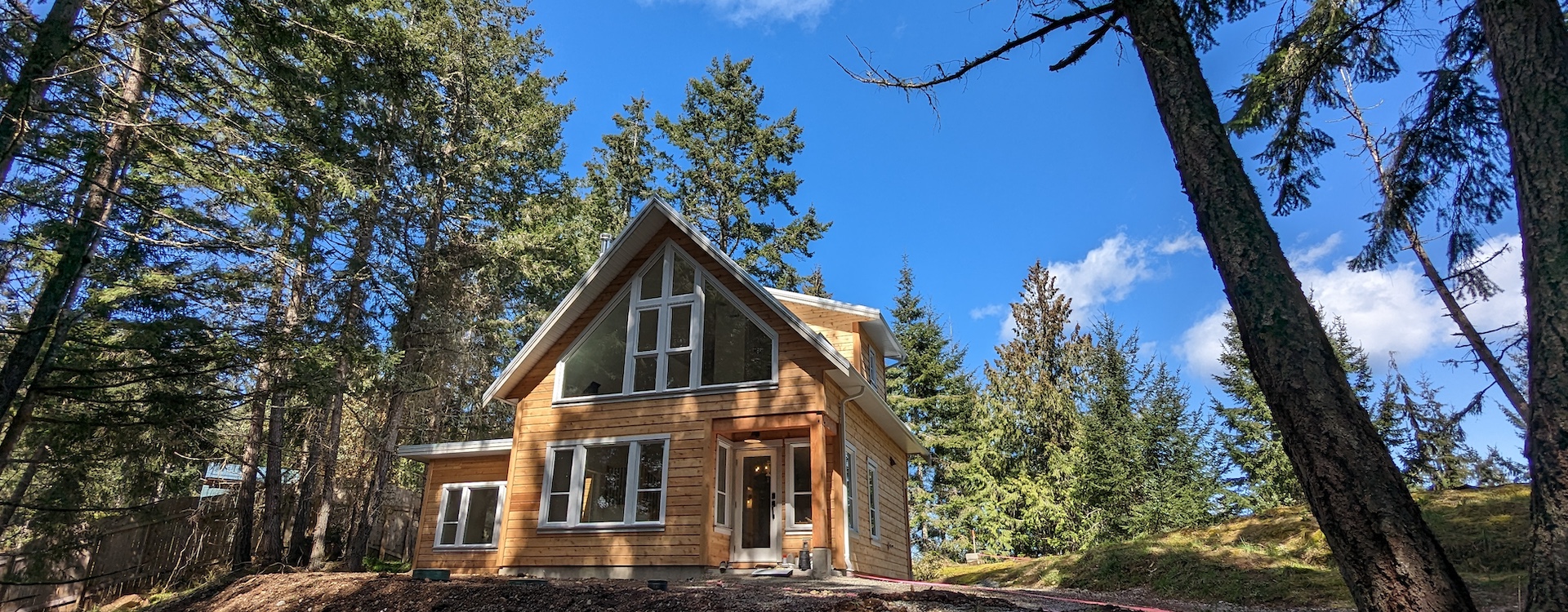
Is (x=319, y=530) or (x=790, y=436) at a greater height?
(x=790, y=436)

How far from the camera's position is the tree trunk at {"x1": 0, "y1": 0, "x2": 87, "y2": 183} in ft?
22.6

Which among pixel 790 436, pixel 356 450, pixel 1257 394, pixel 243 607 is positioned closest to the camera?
pixel 243 607

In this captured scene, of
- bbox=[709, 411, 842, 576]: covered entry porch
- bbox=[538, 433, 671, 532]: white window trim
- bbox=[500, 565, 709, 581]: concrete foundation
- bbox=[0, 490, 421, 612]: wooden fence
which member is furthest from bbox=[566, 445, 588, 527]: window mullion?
bbox=[0, 490, 421, 612]: wooden fence

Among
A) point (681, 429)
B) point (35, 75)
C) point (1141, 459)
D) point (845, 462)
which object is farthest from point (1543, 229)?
point (1141, 459)

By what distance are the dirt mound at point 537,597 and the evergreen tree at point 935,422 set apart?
16.9 m

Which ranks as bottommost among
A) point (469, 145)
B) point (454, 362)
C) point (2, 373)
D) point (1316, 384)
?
point (1316, 384)

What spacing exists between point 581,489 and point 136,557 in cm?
999

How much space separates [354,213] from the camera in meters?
14.1

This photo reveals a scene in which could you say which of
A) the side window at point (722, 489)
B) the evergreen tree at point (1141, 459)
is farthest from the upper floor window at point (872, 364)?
the evergreen tree at point (1141, 459)

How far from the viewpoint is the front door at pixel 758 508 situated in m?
12.1

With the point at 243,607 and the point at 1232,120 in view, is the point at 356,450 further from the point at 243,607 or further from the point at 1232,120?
the point at 1232,120

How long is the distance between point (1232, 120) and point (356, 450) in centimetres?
2163

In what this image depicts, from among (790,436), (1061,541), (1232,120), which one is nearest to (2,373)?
(790,436)

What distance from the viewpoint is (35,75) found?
23.4ft
